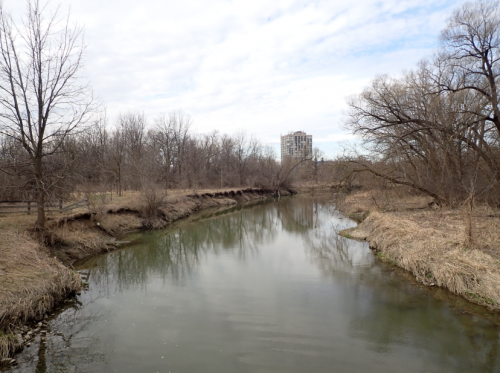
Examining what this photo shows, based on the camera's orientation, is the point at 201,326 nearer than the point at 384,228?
Yes

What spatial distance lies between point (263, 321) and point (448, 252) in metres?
5.68

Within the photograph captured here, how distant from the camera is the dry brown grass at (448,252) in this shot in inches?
307

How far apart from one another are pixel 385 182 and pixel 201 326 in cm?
1548

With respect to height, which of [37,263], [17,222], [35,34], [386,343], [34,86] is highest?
[35,34]

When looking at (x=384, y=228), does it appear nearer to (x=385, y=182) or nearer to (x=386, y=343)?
(x=385, y=182)

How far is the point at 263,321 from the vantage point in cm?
728

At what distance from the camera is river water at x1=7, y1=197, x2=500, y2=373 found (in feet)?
18.8

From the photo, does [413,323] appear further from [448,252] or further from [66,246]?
[66,246]

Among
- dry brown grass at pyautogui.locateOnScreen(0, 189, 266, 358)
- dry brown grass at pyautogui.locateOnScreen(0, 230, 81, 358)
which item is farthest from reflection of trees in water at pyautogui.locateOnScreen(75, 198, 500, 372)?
dry brown grass at pyautogui.locateOnScreen(0, 230, 81, 358)

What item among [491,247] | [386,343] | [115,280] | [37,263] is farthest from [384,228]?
[37,263]

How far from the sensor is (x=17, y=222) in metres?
12.0

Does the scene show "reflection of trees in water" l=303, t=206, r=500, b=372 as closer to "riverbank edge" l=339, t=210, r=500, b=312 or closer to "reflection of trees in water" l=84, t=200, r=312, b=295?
"riverbank edge" l=339, t=210, r=500, b=312

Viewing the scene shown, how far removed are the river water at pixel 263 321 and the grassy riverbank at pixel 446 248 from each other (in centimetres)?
42

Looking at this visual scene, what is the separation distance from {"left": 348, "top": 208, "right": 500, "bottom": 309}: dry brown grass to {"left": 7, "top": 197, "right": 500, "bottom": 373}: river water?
40 cm
